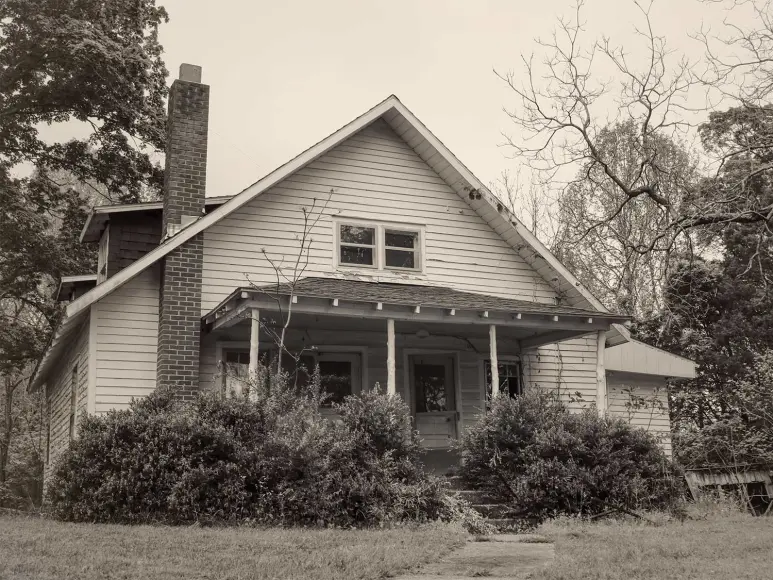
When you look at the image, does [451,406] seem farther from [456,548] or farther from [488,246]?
[456,548]

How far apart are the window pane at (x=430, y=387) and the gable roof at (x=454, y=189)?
9.74 ft

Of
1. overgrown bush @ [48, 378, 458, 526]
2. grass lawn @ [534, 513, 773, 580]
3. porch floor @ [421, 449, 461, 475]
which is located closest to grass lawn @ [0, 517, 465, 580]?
overgrown bush @ [48, 378, 458, 526]

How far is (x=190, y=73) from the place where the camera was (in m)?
16.4

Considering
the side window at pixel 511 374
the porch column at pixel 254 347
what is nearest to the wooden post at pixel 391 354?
the porch column at pixel 254 347

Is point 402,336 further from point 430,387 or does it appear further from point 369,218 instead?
point 369,218

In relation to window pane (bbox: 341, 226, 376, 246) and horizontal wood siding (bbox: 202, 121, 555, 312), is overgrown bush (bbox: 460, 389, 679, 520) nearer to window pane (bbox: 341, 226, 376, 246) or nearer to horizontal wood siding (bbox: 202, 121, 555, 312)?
horizontal wood siding (bbox: 202, 121, 555, 312)

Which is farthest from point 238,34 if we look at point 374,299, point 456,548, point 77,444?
point 456,548

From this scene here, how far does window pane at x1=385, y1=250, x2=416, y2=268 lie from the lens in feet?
56.7

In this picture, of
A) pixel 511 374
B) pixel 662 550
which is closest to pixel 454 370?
pixel 511 374

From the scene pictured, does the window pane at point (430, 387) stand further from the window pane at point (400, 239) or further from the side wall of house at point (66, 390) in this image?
the side wall of house at point (66, 390)

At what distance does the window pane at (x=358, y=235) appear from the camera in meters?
17.0

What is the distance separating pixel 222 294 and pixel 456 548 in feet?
25.0

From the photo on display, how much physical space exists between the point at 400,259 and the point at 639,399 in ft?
20.5

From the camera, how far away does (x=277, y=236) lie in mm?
16250
